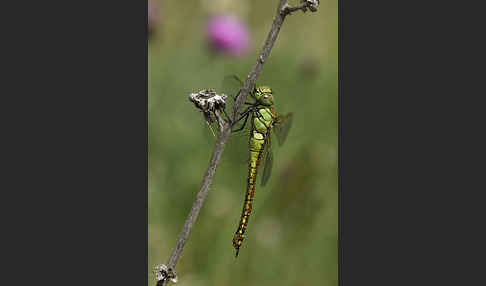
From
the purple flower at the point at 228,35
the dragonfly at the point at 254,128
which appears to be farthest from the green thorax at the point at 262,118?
the purple flower at the point at 228,35

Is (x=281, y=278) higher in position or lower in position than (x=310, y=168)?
lower

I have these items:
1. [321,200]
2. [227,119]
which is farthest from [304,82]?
[227,119]

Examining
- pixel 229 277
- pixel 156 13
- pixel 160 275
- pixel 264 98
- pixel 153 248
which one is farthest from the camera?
pixel 156 13

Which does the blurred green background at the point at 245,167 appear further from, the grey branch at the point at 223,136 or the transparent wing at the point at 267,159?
the grey branch at the point at 223,136

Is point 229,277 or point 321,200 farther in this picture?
point 321,200

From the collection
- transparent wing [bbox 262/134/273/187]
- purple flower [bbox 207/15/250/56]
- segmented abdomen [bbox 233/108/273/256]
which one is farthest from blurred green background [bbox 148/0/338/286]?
segmented abdomen [bbox 233/108/273/256]

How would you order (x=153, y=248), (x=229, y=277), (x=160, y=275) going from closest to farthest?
(x=160, y=275)
(x=153, y=248)
(x=229, y=277)

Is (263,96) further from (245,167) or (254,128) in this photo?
(245,167)

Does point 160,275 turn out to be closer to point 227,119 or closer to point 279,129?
point 227,119
